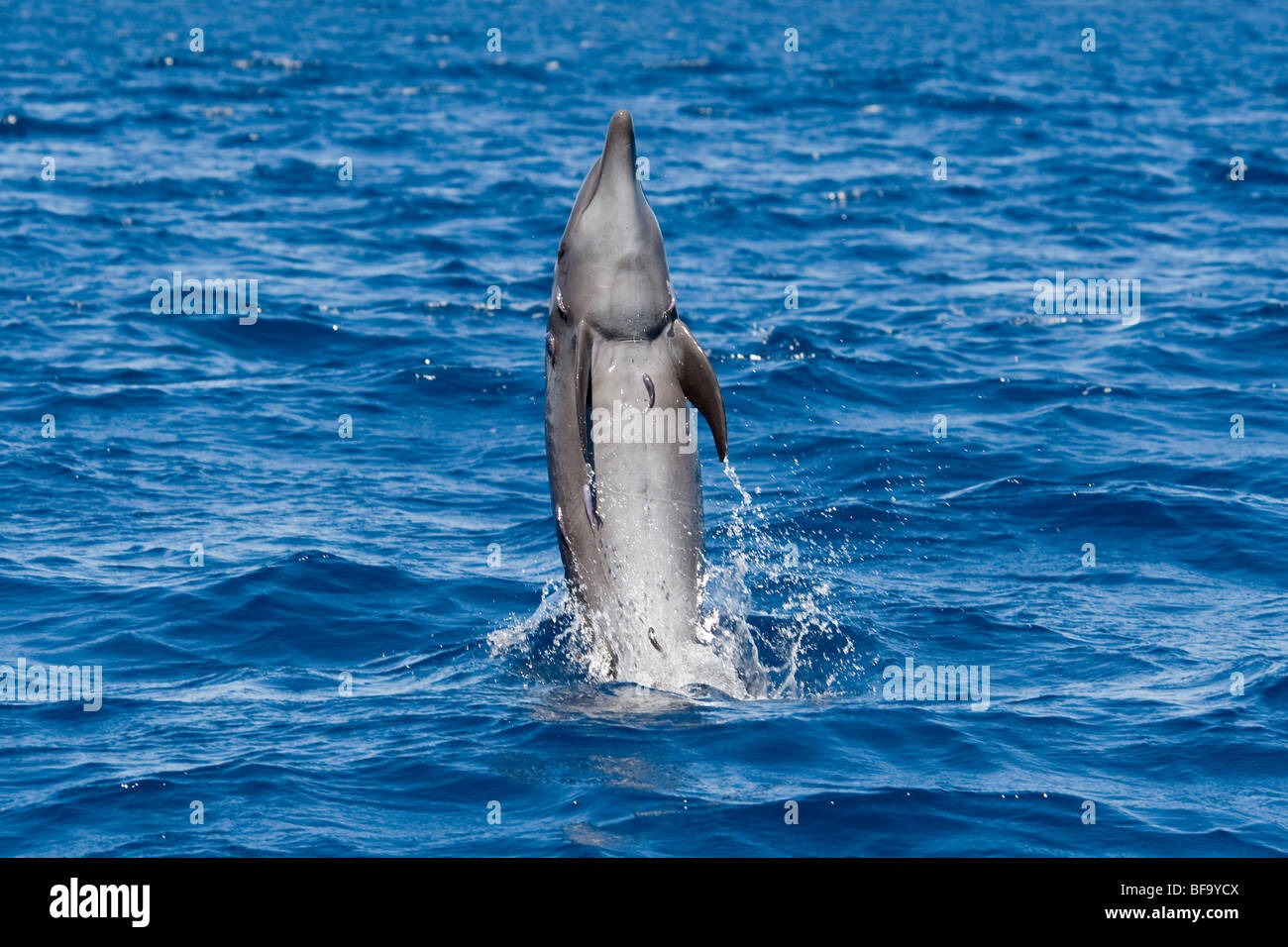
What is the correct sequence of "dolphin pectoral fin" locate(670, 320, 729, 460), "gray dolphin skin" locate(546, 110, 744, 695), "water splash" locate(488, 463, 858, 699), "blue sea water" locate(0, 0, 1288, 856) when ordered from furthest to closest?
"water splash" locate(488, 463, 858, 699), "dolphin pectoral fin" locate(670, 320, 729, 460), "gray dolphin skin" locate(546, 110, 744, 695), "blue sea water" locate(0, 0, 1288, 856)

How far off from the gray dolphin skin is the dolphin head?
0.01m

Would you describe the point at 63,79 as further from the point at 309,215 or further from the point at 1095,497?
the point at 1095,497

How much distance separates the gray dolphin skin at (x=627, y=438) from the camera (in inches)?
504

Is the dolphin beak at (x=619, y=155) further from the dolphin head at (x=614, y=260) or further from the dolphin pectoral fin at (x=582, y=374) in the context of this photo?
the dolphin pectoral fin at (x=582, y=374)

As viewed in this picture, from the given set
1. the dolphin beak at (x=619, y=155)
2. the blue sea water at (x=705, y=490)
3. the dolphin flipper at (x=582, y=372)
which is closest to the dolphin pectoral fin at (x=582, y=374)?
the dolphin flipper at (x=582, y=372)

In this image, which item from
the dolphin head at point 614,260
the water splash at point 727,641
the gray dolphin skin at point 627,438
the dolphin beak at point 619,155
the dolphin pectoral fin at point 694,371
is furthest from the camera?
the water splash at point 727,641

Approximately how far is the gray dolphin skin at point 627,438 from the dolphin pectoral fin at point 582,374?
0.01 m

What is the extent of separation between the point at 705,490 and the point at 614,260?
256 inches

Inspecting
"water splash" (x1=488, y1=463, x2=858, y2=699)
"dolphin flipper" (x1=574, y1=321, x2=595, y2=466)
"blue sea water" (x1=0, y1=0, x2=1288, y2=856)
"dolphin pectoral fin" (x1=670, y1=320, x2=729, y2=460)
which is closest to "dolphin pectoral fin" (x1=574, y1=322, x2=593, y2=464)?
"dolphin flipper" (x1=574, y1=321, x2=595, y2=466)

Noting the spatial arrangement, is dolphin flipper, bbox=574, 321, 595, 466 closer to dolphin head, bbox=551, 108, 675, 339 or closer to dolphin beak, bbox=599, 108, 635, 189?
dolphin head, bbox=551, 108, 675, 339

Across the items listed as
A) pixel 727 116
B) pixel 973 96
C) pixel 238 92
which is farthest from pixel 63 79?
pixel 973 96

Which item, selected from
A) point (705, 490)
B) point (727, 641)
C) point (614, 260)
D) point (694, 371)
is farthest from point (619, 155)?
point (705, 490)

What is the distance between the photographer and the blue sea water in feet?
38.4

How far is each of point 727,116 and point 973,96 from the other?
29.3 ft
